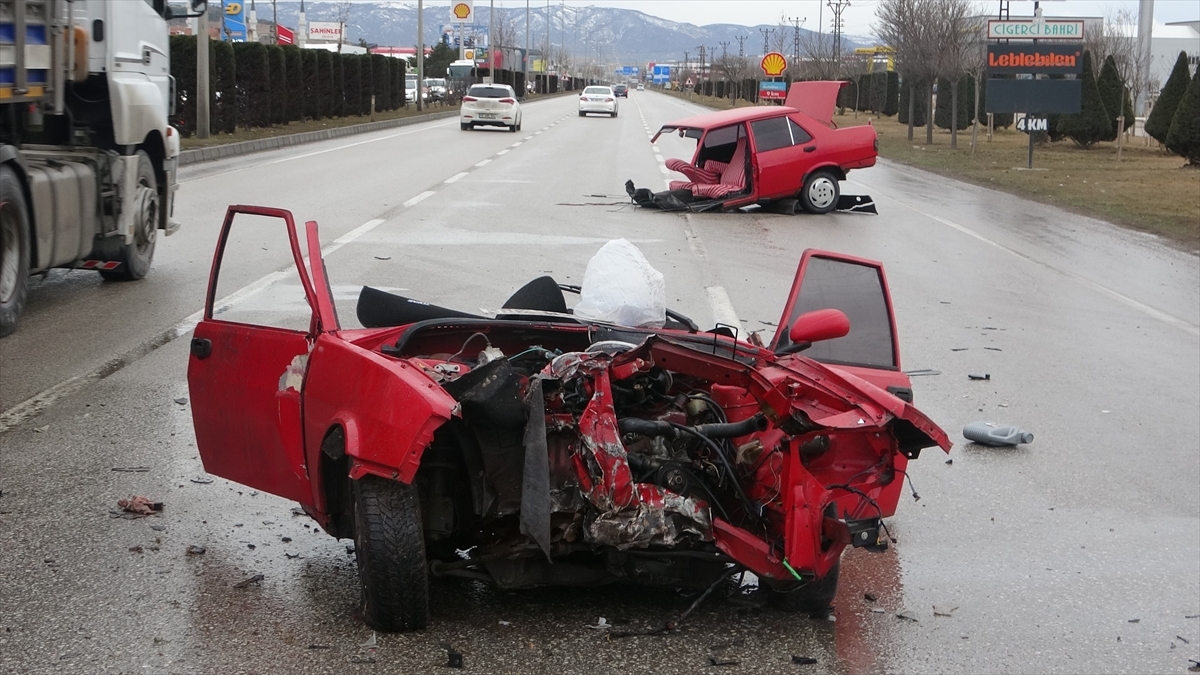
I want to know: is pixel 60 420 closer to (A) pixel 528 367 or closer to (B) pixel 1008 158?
(A) pixel 528 367

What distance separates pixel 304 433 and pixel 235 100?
103ft

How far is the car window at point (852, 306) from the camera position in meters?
5.11

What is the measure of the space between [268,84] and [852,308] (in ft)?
112

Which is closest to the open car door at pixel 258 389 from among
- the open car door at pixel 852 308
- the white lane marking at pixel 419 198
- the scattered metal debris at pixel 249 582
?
the scattered metal debris at pixel 249 582

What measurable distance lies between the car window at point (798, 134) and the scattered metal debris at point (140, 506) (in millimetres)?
14063

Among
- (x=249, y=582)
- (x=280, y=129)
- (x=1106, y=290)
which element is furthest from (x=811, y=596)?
(x=280, y=129)

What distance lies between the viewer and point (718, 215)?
1806cm

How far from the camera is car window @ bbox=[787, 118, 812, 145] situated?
18.2m

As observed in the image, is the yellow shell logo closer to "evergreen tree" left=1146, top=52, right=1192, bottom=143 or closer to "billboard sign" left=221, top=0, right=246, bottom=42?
"evergreen tree" left=1146, top=52, right=1192, bottom=143

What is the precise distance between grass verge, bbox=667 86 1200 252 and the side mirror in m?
14.0

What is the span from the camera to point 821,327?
425cm

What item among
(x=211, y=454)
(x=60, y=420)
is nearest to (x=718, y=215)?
(x=60, y=420)

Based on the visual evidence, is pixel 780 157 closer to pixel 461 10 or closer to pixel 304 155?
pixel 304 155

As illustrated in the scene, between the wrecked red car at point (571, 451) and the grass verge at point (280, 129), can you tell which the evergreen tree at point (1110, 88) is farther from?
the wrecked red car at point (571, 451)
